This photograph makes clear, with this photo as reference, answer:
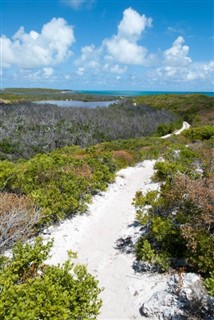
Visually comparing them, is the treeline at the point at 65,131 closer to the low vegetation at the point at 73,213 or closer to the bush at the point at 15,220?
the low vegetation at the point at 73,213

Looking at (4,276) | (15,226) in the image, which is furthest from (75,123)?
(4,276)

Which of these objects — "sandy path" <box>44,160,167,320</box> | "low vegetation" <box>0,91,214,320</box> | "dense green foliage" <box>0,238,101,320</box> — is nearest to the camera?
"dense green foliage" <box>0,238,101,320</box>

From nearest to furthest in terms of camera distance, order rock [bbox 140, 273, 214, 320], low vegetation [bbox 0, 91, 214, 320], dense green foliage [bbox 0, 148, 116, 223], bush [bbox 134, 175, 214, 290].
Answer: low vegetation [bbox 0, 91, 214, 320] < rock [bbox 140, 273, 214, 320] < bush [bbox 134, 175, 214, 290] < dense green foliage [bbox 0, 148, 116, 223]

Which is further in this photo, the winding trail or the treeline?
the treeline

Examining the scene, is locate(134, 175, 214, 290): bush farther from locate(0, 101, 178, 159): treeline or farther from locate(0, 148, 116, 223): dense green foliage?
locate(0, 101, 178, 159): treeline

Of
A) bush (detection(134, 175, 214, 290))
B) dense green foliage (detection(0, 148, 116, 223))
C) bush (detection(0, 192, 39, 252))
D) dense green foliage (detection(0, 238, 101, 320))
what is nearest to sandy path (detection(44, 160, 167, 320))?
dense green foliage (detection(0, 148, 116, 223))

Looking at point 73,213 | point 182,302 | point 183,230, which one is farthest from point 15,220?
point 182,302

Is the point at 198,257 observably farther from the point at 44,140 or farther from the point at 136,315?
the point at 44,140
